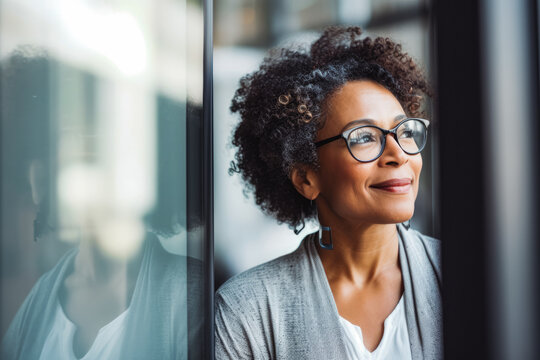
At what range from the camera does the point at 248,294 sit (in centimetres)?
130

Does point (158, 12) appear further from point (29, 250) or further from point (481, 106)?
point (481, 106)

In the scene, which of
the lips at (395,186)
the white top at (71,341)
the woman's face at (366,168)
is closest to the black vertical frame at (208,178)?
the white top at (71,341)

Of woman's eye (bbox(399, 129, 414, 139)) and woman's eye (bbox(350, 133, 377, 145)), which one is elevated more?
woman's eye (bbox(399, 129, 414, 139))

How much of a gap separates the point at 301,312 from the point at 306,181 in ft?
1.33

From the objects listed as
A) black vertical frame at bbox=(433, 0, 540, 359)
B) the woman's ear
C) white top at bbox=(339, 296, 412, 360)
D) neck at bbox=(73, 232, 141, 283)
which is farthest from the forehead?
black vertical frame at bbox=(433, 0, 540, 359)

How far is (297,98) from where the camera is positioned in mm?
1338

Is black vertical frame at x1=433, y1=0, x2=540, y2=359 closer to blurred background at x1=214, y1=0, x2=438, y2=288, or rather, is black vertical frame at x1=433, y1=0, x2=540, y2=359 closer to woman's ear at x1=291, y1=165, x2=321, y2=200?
woman's ear at x1=291, y1=165, x2=321, y2=200

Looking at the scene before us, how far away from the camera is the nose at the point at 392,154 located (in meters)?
1.21

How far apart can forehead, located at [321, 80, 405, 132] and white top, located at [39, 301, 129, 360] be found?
0.78m

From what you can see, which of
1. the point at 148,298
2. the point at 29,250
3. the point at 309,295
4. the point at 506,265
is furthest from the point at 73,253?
the point at 506,265

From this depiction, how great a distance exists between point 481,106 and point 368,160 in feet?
3.42

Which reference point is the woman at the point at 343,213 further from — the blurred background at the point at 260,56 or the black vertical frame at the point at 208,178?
the blurred background at the point at 260,56

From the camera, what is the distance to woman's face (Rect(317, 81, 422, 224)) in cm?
121

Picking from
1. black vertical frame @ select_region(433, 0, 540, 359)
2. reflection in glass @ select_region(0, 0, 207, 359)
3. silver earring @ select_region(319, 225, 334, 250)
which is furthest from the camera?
silver earring @ select_region(319, 225, 334, 250)
